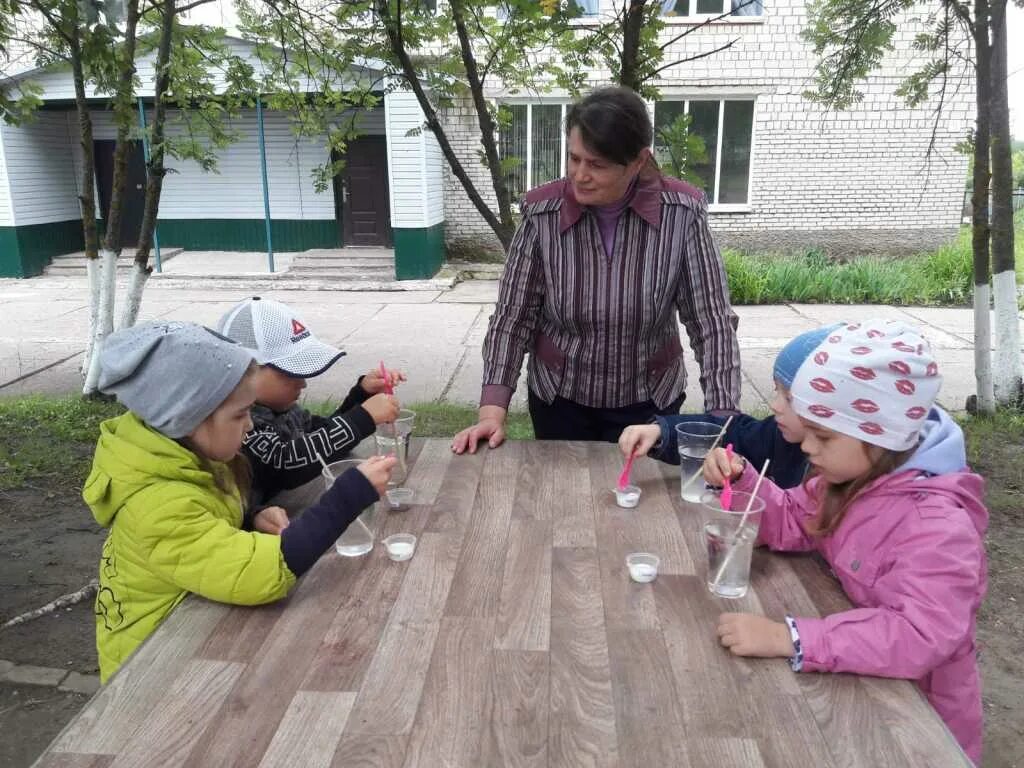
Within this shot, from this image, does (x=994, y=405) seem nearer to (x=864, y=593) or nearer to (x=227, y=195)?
(x=864, y=593)

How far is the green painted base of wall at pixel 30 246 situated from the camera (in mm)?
12023

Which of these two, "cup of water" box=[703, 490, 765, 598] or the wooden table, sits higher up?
"cup of water" box=[703, 490, 765, 598]

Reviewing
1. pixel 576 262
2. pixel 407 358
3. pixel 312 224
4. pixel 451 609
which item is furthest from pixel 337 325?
pixel 451 609

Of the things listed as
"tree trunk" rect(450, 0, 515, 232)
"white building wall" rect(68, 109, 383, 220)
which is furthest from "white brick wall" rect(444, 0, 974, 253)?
"tree trunk" rect(450, 0, 515, 232)

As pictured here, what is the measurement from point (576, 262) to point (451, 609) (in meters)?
1.18

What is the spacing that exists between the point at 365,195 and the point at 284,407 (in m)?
11.4

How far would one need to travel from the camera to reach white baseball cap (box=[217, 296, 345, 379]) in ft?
6.82

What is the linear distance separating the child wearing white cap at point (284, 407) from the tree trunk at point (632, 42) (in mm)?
2528

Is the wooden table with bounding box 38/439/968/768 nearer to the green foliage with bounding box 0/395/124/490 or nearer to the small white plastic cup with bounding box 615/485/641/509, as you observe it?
the small white plastic cup with bounding box 615/485/641/509

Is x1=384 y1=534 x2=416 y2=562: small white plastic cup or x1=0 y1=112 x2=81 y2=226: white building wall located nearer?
x1=384 y1=534 x2=416 y2=562: small white plastic cup

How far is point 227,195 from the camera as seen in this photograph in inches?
524

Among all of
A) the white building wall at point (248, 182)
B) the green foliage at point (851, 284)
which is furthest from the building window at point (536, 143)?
the green foliage at point (851, 284)

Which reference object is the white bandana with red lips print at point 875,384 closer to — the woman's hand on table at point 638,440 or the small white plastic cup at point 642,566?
the small white plastic cup at point 642,566

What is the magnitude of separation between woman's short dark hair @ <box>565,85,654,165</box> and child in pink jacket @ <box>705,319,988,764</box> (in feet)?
2.79
